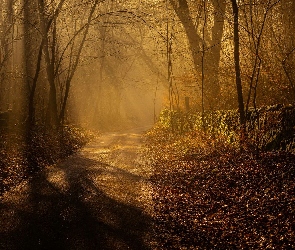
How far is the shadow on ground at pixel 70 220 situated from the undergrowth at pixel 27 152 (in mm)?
1157

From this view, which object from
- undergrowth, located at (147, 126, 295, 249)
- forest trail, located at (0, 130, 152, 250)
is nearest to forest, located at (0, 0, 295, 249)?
undergrowth, located at (147, 126, 295, 249)

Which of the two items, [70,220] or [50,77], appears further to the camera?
[50,77]

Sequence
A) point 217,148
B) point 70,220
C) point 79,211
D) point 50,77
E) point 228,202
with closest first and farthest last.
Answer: point 70,220 < point 79,211 < point 228,202 < point 217,148 < point 50,77

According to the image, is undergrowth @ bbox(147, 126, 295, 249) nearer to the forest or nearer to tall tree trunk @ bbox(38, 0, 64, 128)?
the forest

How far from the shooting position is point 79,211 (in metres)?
8.80

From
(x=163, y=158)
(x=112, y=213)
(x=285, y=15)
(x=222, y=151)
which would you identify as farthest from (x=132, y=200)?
(x=285, y=15)

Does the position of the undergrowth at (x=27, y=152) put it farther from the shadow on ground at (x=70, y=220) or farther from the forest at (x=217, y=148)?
the shadow on ground at (x=70, y=220)

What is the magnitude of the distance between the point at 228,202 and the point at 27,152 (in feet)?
28.1

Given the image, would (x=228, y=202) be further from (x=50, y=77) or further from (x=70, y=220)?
(x=50, y=77)

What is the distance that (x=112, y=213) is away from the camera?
8742 mm

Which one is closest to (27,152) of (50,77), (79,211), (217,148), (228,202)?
(79,211)

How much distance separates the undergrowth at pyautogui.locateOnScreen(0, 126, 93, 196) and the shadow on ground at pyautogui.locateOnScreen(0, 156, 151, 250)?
1.16 metres

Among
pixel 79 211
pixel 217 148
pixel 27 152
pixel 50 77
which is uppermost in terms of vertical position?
pixel 50 77

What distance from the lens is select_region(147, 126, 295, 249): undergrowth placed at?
6977mm
